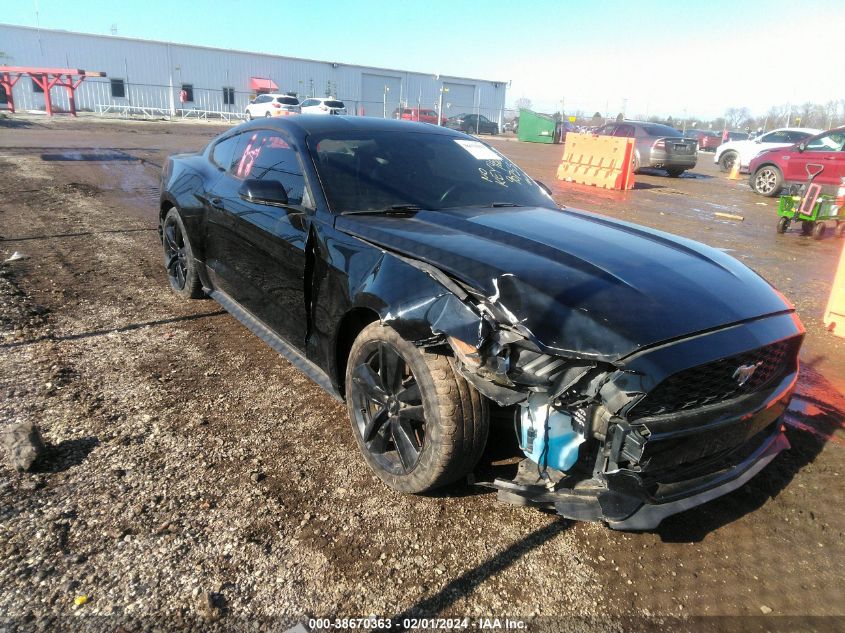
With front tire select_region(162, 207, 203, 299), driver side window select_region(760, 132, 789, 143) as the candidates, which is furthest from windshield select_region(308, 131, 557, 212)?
driver side window select_region(760, 132, 789, 143)

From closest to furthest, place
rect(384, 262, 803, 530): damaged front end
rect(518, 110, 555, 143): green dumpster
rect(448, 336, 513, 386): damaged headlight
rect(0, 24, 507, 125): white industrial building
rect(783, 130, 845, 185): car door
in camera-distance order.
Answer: rect(384, 262, 803, 530): damaged front end < rect(448, 336, 513, 386): damaged headlight < rect(783, 130, 845, 185): car door < rect(518, 110, 555, 143): green dumpster < rect(0, 24, 507, 125): white industrial building

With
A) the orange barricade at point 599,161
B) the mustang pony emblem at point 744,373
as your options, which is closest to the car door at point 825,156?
the orange barricade at point 599,161

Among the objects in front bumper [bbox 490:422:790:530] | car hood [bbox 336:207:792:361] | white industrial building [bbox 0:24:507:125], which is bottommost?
front bumper [bbox 490:422:790:530]

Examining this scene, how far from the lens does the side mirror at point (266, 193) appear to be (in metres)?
3.28

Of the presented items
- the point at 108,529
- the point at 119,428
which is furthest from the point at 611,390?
the point at 119,428

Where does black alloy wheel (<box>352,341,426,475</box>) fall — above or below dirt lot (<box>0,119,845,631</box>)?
above

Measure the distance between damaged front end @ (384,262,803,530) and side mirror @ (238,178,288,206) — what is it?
1290 mm

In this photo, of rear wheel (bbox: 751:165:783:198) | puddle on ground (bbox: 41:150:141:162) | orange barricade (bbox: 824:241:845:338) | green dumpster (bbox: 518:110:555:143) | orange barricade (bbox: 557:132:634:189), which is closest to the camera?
orange barricade (bbox: 824:241:845:338)

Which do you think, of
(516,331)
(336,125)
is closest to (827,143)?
(336,125)

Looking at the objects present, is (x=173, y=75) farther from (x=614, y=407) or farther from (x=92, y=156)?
(x=614, y=407)

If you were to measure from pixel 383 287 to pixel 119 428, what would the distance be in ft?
5.67

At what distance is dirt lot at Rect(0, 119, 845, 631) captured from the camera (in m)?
2.14

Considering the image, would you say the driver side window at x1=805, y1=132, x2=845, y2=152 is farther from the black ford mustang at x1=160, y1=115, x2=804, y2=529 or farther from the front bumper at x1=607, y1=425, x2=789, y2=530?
the front bumper at x1=607, y1=425, x2=789, y2=530

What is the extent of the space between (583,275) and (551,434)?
Result: 2.25 feet
